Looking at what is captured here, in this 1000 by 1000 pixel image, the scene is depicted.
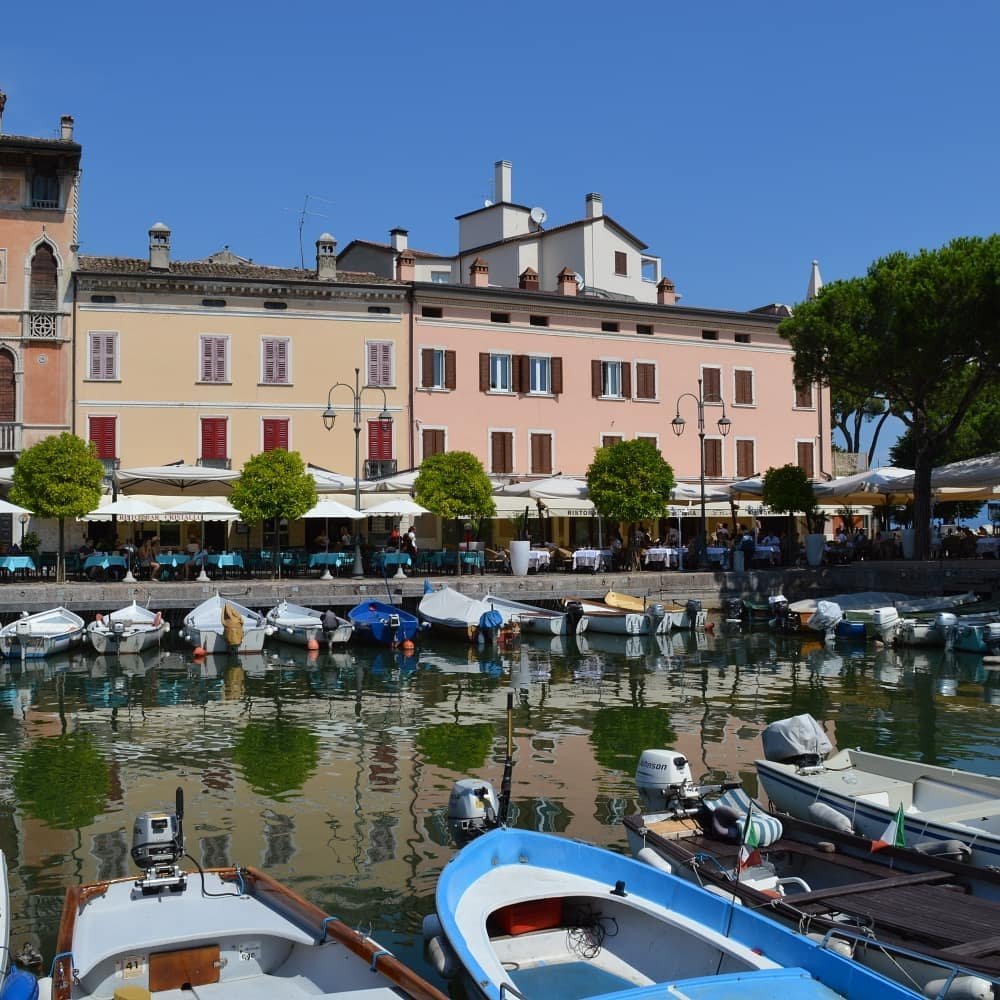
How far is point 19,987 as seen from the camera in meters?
6.70

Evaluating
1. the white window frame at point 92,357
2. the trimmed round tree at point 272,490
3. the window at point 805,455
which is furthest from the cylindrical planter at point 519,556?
the window at point 805,455

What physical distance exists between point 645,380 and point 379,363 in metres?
10.5

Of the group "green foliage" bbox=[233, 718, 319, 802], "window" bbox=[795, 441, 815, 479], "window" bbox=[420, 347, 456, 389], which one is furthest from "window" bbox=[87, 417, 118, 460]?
"window" bbox=[795, 441, 815, 479]

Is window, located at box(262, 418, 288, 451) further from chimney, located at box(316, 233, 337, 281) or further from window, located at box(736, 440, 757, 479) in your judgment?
window, located at box(736, 440, 757, 479)

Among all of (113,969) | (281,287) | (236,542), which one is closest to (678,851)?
(113,969)

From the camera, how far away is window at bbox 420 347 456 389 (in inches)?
1565

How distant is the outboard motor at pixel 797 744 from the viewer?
483 inches

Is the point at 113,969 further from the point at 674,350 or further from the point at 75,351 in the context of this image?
the point at 674,350

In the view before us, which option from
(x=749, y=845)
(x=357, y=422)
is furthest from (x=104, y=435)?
(x=749, y=845)

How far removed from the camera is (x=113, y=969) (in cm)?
727

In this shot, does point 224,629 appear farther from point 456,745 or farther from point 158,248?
point 158,248

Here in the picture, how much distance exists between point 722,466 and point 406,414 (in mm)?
12873

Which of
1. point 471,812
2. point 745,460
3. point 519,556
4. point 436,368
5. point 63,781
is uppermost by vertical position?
point 436,368

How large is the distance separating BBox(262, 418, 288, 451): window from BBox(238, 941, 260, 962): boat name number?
31238 millimetres
